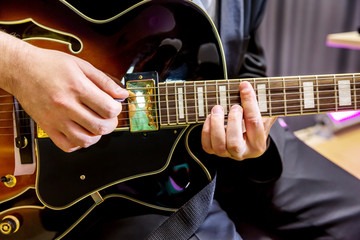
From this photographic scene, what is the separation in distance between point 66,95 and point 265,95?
1.39 ft

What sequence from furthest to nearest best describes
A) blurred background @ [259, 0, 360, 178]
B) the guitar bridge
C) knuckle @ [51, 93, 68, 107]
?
blurred background @ [259, 0, 360, 178], the guitar bridge, knuckle @ [51, 93, 68, 107]

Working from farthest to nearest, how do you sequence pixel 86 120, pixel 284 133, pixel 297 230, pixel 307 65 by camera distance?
pixel 307 65, pixel 284 133, pixel 297 230, pixel 86 120

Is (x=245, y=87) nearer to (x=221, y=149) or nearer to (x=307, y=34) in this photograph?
(x=221, y=149)

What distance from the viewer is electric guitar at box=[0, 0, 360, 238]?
631 millimetres

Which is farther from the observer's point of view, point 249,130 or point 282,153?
point 282,153

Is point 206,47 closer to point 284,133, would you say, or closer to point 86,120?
point 86,120

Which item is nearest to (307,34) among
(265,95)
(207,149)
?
(265,95)

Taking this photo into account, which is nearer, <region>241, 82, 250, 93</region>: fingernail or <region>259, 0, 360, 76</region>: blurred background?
<region>241, 82, 250, 93</region>: fingernail

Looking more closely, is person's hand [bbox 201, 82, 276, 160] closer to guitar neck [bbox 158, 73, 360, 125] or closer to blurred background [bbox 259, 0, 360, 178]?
guitar neck [bbox 158, 73, 360, 125]

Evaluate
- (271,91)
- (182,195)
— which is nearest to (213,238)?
(182,195)

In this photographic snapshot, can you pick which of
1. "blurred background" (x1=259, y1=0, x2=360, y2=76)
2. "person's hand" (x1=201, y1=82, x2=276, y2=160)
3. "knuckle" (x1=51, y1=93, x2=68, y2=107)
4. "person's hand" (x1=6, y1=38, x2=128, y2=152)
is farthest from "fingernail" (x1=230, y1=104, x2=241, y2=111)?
"blurred background" (x1=259, y1=0, x2=360, y2=76)

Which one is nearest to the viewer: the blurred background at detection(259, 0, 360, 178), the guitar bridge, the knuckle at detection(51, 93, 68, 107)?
the knuckle at detection(51, 93, 68, 107)

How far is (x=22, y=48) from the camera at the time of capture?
0.57 metres

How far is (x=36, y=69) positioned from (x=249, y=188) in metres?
0.65
